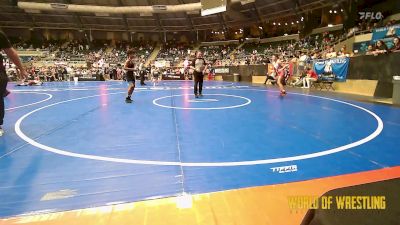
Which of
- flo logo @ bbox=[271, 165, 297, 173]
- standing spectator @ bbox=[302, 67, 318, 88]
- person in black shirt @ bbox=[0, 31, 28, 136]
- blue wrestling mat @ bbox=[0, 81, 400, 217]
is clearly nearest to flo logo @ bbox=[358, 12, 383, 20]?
standing spectator @ bbox=[302, 67, 318, 88]

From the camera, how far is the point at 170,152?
4.48 meters

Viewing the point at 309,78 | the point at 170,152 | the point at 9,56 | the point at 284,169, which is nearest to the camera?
the point at 284,169

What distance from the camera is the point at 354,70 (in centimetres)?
1347

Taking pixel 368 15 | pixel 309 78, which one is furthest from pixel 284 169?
pixel 368 15

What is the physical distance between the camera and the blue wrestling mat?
3183 mm

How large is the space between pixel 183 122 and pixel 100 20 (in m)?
41.8

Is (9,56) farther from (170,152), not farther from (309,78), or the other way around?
(309,78)

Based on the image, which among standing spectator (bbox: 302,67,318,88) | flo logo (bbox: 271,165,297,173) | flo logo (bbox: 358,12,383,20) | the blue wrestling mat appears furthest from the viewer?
flo logo (bbox: 358,12,383,20)

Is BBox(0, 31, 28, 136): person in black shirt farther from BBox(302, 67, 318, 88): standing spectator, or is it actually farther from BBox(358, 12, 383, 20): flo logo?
BBox(358, 12, 383, 20): flo logo

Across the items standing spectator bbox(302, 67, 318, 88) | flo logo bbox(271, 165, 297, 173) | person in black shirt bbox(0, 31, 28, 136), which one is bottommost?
flo logo bbox(271, 165, 297, 173)

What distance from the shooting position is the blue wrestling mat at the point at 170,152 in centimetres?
318

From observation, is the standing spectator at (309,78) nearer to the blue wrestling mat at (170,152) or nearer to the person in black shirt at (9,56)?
the blue wrestling mat at (170,152)

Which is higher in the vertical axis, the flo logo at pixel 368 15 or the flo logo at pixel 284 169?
the flo logo at pixel 368 15

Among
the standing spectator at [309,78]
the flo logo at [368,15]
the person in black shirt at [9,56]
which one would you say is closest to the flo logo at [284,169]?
the person in black shirt at [9,56]
